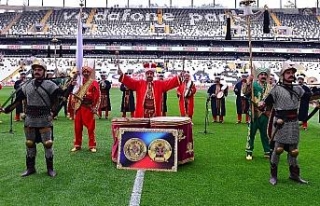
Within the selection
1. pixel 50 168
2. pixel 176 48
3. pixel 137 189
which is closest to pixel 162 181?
pixel 137 189

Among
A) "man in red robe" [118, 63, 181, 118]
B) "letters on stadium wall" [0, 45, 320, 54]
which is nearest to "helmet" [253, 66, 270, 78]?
"man in red robe" [118, 63, 181, 118]

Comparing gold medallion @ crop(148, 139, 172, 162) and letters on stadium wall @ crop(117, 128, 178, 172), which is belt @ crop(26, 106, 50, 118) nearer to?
letters on stadium wall @ crop(117, 128, 178, 172)

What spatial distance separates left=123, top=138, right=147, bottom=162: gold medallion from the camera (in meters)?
8.21

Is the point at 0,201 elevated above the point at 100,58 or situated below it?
below

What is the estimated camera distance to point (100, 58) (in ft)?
177

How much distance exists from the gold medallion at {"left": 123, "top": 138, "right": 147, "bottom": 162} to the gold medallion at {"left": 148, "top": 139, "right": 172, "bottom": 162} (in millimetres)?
118

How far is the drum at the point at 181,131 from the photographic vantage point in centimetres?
836

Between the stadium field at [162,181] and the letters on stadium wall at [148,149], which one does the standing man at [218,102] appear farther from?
the letters on stadium wall at [148,149]

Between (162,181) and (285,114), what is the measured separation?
2019mm

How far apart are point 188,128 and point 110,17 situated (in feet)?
181

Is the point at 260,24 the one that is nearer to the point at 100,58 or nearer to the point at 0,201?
the point at 100,58

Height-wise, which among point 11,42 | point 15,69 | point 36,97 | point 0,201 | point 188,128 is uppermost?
point 11,42

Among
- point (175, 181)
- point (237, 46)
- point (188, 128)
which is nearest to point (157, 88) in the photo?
point (188, 128)

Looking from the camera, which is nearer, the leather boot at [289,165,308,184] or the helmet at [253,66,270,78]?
the leather boot at [289,165,308,184]
